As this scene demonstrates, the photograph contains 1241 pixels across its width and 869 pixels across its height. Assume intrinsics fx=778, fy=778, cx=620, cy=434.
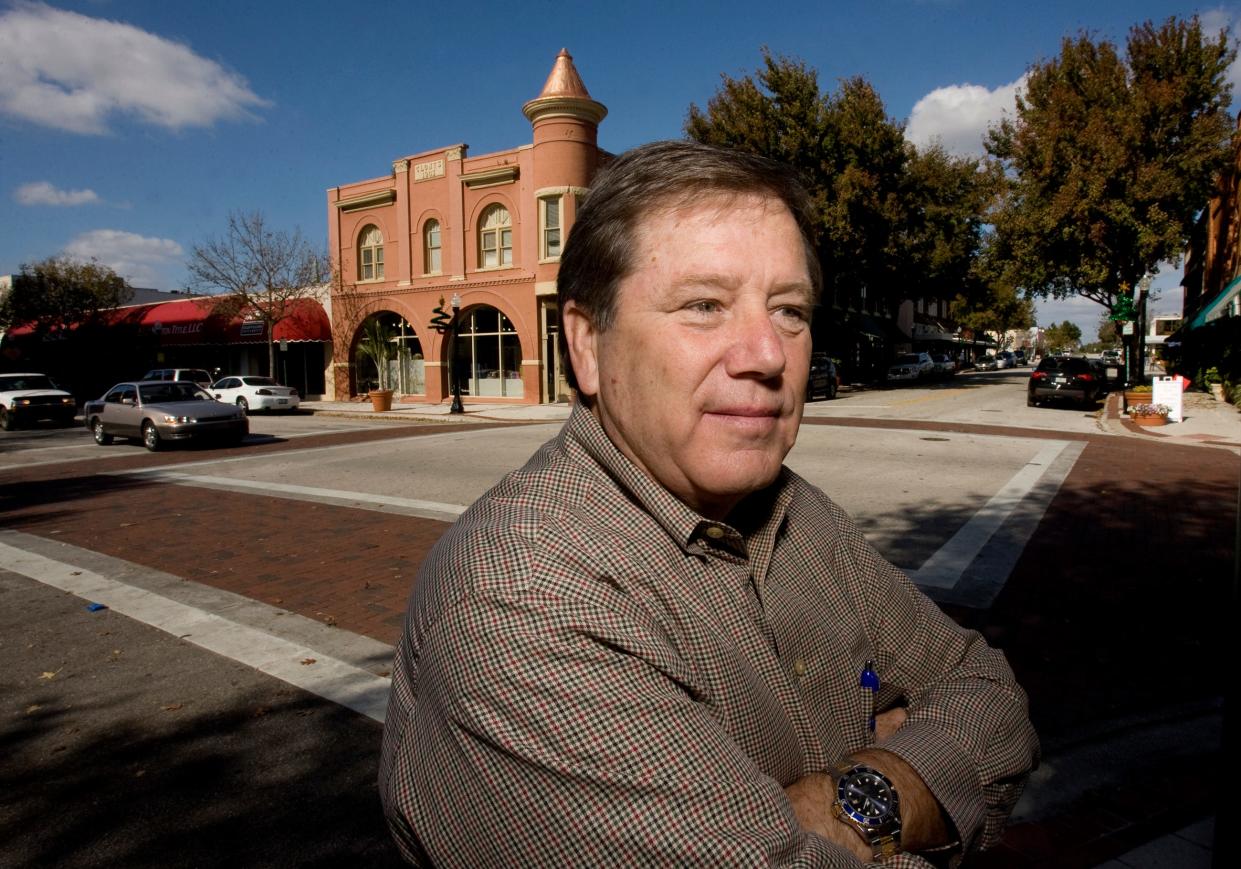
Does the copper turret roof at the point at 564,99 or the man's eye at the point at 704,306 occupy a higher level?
the copper turret roof at the point at 564,99

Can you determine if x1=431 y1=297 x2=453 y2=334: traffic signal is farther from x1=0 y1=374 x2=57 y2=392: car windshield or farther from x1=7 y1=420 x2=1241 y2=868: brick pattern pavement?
x1=7 y1=420 x2=1241 y2=868: brick pattern pavement

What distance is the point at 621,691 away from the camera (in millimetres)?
1090

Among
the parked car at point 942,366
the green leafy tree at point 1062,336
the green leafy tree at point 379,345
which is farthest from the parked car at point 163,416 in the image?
the green leafy tree at point 1062,336

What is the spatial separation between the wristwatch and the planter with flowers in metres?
18.2

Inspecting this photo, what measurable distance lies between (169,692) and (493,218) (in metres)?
26.0

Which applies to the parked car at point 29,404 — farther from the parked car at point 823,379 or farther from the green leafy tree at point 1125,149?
the green leafy tree at point 1125,149

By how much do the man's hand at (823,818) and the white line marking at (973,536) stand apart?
14.5ft

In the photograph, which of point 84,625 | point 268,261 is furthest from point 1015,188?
point 84,625

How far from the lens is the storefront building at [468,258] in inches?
1019

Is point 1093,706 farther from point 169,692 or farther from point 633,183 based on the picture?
point 169,692

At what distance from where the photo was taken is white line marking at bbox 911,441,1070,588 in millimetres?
5720

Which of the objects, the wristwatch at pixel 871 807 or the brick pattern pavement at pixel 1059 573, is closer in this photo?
the wristwatch at pixel 871 807

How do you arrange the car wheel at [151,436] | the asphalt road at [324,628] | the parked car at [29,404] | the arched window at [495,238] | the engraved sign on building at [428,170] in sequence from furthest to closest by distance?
the engraved sign on building at [428,170]
the arched window at [495,238]
the parked car at [29,404]
the car wheel at [151,436]
the asphalt road at [324,628]

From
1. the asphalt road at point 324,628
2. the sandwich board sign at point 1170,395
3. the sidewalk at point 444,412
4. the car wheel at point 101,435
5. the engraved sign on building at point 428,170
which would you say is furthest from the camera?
the engraved sign on building at point 428,170
